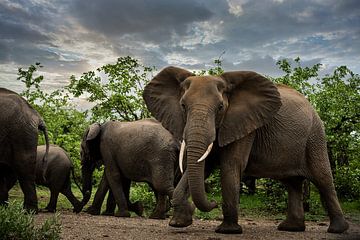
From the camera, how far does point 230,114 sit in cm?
906

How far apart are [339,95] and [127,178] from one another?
7.52 metres

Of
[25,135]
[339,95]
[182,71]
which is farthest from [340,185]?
[25,135]

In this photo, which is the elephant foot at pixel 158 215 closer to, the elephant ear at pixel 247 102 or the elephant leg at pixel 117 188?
the elephant leg at pixel 117 188

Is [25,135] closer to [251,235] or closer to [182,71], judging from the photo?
[182,71]

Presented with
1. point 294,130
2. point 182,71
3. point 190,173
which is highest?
point 182,71

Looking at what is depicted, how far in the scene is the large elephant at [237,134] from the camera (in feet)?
27.0

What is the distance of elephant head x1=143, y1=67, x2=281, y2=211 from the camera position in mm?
8047

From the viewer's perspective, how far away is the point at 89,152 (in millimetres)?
14703

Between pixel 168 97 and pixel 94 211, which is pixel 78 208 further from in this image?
pixel 168 97

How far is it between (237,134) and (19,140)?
5.09m

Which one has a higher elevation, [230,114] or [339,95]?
[339,95]

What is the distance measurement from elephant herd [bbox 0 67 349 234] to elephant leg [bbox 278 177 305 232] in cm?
2

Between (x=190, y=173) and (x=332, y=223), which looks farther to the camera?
(x=332, y=223)

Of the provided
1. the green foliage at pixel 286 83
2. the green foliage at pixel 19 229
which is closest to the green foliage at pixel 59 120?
the green foliage at pixel 286 83
